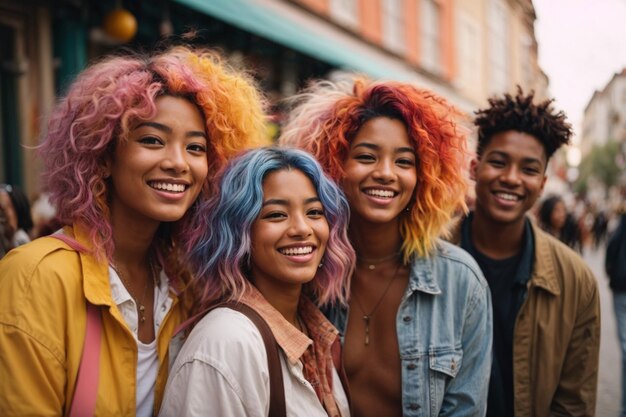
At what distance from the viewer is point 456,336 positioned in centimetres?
236

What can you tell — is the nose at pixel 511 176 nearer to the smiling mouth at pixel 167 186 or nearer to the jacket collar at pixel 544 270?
the jacket collar at pixel 544 270

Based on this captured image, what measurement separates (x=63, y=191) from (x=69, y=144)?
0.18m

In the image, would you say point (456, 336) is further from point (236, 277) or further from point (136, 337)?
point (136, 337)

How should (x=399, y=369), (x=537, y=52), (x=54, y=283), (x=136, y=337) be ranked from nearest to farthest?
(x=54, y=283)
(x=136, y=337)
(x=399, y=369)
(x=537, y=52)

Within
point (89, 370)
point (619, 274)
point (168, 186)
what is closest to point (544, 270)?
point (168, 186)

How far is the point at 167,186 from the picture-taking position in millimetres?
2066

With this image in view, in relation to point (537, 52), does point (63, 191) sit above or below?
below

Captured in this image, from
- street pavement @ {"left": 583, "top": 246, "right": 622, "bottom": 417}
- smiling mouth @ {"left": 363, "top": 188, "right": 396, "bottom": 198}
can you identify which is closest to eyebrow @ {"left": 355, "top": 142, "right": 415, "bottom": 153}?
smiling mouth @ {"left": 363, "top": 188, "right": 396, "bottom": 198}

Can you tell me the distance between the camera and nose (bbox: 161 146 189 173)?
6.65 ft

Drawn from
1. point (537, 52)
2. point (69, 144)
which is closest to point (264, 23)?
point (69, 144)

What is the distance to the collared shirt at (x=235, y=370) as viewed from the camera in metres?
1.72

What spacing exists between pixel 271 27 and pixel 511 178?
4.66 metres

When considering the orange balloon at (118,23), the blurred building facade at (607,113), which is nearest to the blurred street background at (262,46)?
the orange balloon at (118,23)

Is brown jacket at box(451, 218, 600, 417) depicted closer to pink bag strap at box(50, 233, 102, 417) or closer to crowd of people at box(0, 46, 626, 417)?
crowd of people at box(0, 46, 626, 417)
